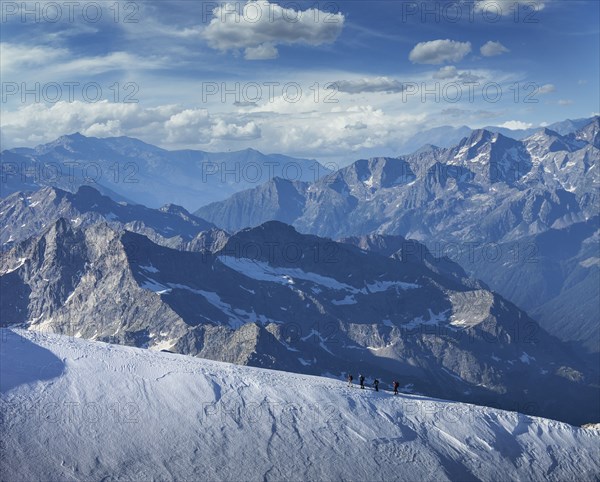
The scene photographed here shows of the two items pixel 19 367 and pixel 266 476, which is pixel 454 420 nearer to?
pixel 266 476

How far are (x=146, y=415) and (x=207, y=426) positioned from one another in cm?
846

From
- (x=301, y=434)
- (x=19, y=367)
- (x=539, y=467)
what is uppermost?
(x=19, y=367)

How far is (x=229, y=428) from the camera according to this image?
317ft

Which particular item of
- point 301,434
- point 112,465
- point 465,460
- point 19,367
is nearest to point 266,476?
point 301,434

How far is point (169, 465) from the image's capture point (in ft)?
287

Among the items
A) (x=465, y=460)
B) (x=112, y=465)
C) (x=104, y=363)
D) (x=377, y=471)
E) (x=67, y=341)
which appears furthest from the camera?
(x=67, y=341)

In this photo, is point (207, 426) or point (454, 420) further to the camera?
point (454, 420)

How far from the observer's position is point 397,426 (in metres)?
104

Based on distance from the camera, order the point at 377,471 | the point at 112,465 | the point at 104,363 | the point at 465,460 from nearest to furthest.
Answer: the point at 112,465 < the point at 377,471 < the point at 465,460 < the point at 104,363

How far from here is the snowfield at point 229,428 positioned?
88.1m

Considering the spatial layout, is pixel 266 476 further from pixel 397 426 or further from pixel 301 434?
pixel 397 426

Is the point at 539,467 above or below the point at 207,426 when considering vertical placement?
below

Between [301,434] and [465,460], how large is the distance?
24.0 meters

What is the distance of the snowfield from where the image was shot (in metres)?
88.1
